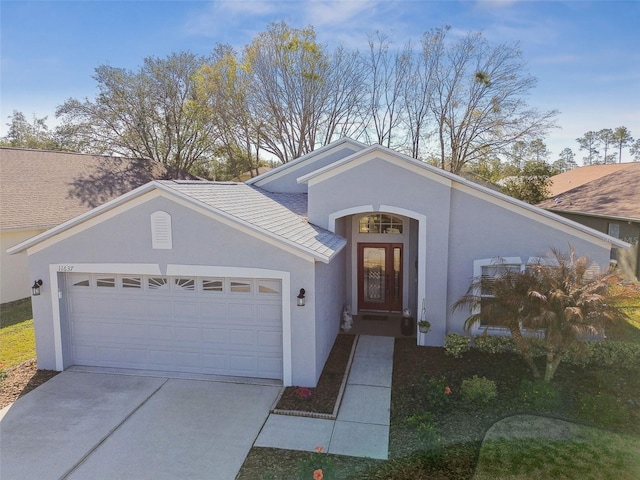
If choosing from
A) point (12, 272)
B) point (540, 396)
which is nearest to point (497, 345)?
point (540, 396)

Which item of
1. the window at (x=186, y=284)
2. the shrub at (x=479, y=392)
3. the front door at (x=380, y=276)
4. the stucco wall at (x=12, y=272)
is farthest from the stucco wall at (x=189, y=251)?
the stucco wall at (x=12, y=272)

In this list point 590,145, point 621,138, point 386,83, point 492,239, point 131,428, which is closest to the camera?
point 131,428

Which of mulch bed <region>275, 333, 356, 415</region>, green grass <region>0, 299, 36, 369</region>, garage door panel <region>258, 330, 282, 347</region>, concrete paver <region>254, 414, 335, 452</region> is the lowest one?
concrete paver <region>254, 414, 335, 452</region>

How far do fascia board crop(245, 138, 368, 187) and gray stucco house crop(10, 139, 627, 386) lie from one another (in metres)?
3.52

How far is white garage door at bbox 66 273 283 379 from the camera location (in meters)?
9.49

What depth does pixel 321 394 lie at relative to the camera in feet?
29.0

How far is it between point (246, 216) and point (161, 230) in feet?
6.29

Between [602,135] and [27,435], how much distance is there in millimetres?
80575

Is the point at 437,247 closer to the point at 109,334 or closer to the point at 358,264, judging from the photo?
the point at 358,264

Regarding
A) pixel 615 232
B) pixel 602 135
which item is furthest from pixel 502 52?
pixel 602 135

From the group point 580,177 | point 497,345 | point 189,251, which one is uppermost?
point 580,177

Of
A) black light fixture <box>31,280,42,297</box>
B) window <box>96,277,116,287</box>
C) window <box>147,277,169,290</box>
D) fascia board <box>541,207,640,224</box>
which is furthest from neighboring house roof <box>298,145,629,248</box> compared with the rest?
fascia board <box>541,207,640,224</box>

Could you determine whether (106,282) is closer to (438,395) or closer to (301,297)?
(301,297)

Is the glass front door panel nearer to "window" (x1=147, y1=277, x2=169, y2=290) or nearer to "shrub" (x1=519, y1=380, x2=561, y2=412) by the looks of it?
"shrub" (x1=519, y1=380, x2=561, y2=412)
